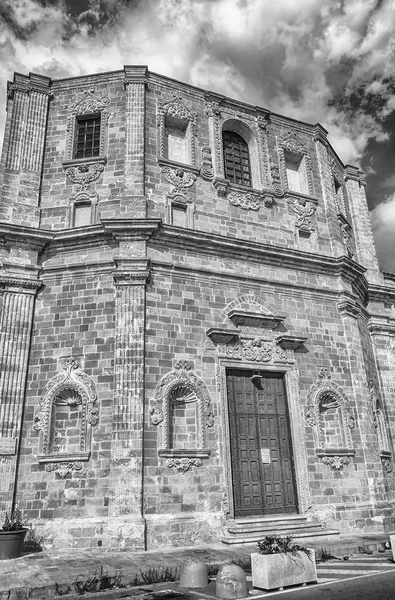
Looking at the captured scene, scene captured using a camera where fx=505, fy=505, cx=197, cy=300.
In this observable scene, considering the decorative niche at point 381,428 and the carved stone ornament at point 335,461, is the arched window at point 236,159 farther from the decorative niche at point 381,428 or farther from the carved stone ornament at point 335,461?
the carved stone ornament at point 335,461

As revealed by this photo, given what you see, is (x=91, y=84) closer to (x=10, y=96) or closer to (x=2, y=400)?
(x=10, y=96)

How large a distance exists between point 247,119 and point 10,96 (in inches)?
303

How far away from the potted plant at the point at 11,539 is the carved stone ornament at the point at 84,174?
8.94m

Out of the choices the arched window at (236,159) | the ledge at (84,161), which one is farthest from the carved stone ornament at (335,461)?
the ledge at (84,161)

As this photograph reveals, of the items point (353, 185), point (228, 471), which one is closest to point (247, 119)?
A: point (353, 185)

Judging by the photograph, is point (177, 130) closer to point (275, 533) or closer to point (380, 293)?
point (380, 293)

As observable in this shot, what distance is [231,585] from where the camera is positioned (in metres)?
7.12

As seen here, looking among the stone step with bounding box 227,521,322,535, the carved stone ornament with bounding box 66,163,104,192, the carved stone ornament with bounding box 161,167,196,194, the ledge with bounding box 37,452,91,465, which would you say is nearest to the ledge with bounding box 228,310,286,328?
the carved stone ornament with bounding box 161,167,196,194

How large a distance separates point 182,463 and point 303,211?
9.12 meters

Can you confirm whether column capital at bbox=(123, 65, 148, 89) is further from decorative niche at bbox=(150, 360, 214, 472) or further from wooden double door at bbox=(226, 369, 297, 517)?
wooden double door at bbox=(226, 369, 297, 517)

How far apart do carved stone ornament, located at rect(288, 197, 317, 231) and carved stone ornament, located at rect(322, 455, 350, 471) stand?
7130 millimetres

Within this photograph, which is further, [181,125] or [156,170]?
[181,125]

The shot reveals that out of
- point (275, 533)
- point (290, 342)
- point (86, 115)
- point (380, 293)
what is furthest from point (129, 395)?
point (380, 293)

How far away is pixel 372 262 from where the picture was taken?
62.6 feet
